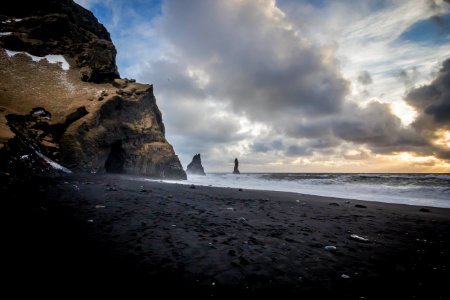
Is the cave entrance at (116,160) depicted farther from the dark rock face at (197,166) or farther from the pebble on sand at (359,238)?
the dark rock face at (197,166)

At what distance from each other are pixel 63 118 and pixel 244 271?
27.4 m

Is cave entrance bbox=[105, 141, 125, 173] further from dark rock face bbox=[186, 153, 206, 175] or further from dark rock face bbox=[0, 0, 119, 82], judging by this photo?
dark rock face bbox=[186, 153, 206, 175]

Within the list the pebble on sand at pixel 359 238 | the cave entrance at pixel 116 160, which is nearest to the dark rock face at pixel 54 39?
the cave entrance at pixel 116 160

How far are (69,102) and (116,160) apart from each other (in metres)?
9.84

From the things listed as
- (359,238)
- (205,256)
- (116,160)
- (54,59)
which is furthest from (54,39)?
(359,238)

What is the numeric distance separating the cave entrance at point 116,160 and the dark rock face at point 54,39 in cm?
1097

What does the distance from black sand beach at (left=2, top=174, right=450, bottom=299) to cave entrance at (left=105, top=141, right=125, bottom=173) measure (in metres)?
27.0

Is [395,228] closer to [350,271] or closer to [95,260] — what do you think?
[350,271]

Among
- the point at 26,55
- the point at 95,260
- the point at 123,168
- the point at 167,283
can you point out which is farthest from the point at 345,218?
the point at 26,55

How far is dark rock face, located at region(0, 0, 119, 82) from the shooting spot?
36438 millimetres

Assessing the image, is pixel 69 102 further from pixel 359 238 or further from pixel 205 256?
pixel 359 238

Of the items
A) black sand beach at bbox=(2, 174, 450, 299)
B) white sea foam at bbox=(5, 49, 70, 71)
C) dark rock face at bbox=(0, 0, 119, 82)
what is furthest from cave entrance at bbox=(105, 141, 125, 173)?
black sand beach at bbox=(2, 174, 450, 299)

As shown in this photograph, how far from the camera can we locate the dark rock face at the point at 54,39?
120ft

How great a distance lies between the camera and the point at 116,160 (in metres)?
34.2
